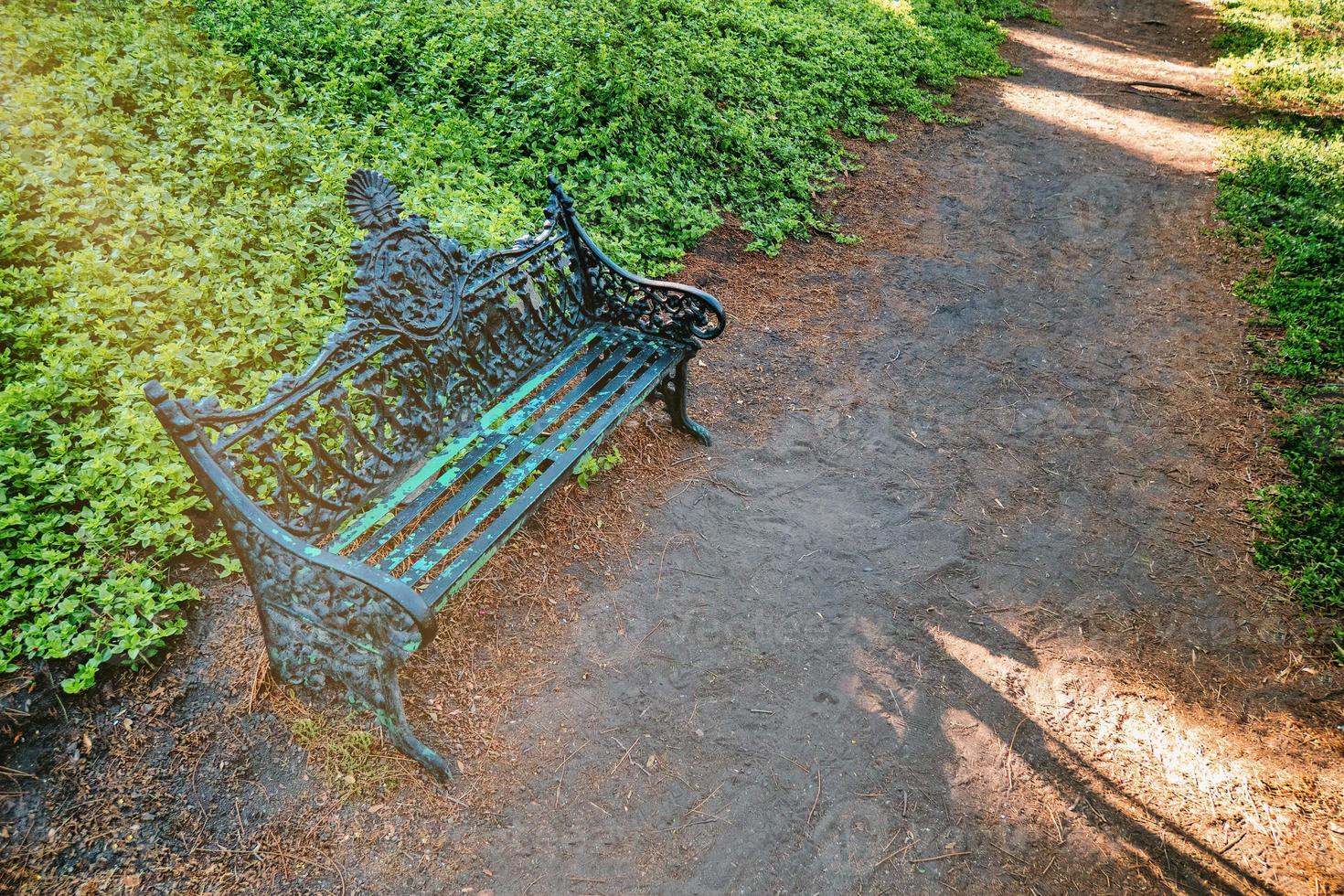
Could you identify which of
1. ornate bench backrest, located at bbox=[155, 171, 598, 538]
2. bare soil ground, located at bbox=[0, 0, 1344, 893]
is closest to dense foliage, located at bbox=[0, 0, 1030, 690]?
ornate bench backrest, located at bbox=[155, 171, 598, 538]

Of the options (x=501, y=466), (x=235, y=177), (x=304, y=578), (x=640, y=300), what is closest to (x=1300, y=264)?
(x=640, y=300)

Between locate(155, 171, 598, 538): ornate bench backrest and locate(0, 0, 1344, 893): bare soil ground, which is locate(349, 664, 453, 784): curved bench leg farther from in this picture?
locate(155, 171, 598, 538): ornate bench backrest

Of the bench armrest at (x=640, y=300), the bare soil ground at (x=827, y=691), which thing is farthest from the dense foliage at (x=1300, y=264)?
the bench armrest at (x=640, y=300)

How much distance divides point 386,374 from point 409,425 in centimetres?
25

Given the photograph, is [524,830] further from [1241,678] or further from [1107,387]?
[1107,387]

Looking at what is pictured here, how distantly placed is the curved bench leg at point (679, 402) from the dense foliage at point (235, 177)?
1510mm

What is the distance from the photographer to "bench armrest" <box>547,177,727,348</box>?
3887 mm

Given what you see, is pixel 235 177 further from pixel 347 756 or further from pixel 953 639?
pixel 953 639

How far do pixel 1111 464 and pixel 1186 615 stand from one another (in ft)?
3.72

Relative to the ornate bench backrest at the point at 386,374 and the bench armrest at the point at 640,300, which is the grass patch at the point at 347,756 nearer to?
the ornate bench backrest at the point at 386,374

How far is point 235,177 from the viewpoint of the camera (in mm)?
4441

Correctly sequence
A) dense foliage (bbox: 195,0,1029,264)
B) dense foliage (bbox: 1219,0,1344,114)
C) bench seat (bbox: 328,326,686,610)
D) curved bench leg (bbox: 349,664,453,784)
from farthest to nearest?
dense foliage (bbox: 1219,0,1344,114)
dense foliage (bbox: 195,0,1029,264)
bench seat (bbox: 328,326,686,610)
curved bench leg (bbox: 349,664,453,784)

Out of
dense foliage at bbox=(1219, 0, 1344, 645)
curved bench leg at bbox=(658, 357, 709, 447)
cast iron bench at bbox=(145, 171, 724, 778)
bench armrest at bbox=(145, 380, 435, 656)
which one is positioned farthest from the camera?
curved bench leg at bbox=(658, 357, 709, 447)

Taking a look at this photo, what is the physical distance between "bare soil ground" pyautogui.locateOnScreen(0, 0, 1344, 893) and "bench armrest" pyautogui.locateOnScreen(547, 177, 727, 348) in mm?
644
